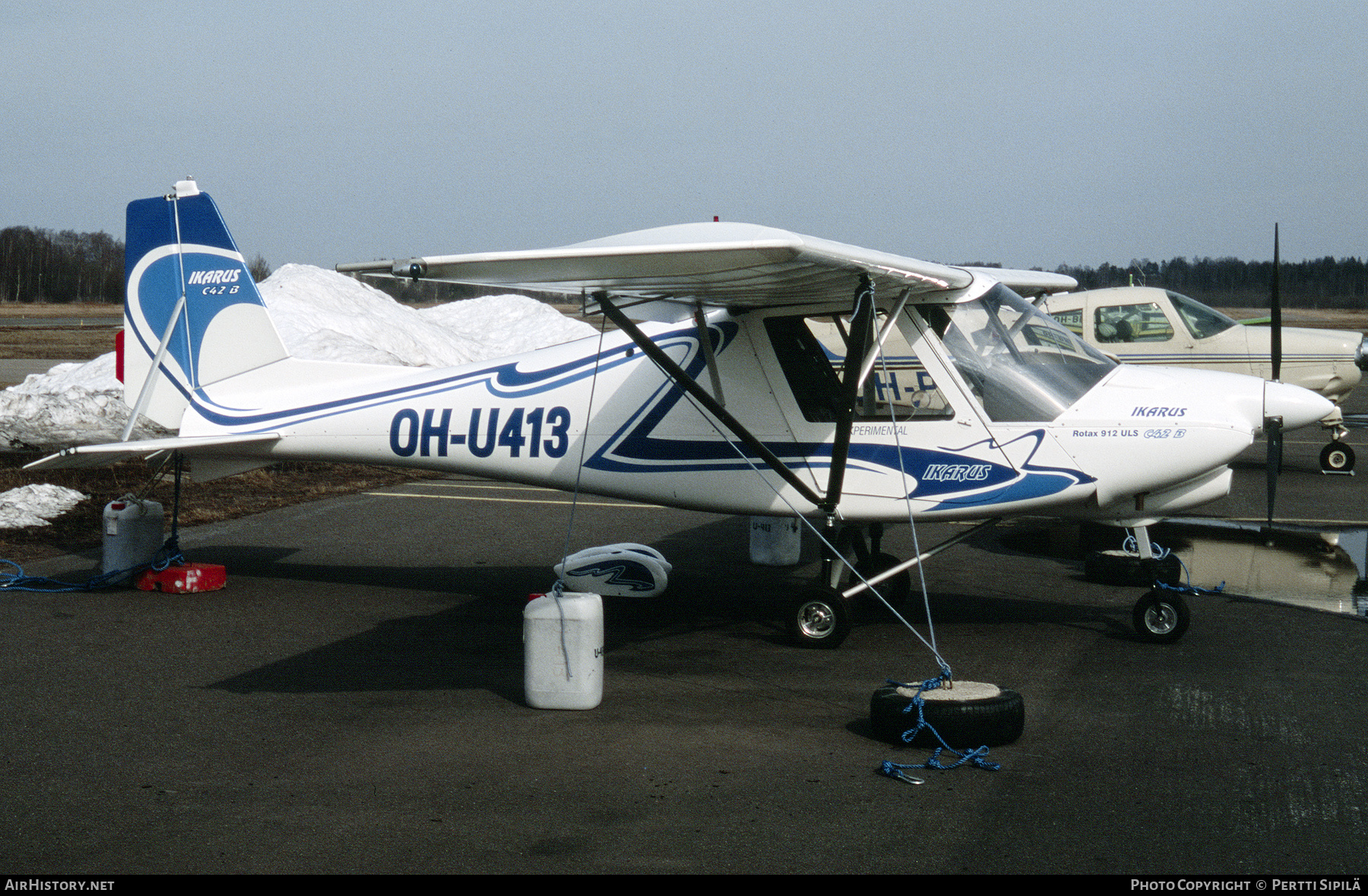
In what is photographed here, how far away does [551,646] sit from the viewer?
586cm

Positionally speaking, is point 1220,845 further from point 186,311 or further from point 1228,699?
point 186,311

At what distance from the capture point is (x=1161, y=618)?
7152mm

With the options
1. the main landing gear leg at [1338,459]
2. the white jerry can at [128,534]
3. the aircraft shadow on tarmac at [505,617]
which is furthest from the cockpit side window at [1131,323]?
the white jerry can at [128,534]

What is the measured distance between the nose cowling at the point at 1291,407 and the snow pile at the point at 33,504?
35.1 ft

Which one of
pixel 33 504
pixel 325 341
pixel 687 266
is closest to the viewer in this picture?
pixel 687 266

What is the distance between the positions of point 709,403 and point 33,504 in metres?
8.06

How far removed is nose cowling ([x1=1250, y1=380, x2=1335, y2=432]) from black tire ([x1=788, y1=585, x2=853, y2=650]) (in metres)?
2.85

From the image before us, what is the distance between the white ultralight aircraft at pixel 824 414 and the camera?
7.02m

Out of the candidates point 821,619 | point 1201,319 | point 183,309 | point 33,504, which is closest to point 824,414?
point 821,619

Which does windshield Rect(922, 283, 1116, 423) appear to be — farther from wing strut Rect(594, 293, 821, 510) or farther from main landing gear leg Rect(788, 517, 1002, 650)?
wing strut Rect(594, 293, 821, 510)

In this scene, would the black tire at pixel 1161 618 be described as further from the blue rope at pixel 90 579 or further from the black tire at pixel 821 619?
the blue rope at pixel 90 579

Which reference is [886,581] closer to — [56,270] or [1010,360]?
[1010,360]

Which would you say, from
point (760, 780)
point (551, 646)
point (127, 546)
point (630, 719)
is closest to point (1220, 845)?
point (760, 780)

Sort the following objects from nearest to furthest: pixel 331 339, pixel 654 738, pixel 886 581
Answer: pixel 654 738
pixel 886 581
pixel 331 339
